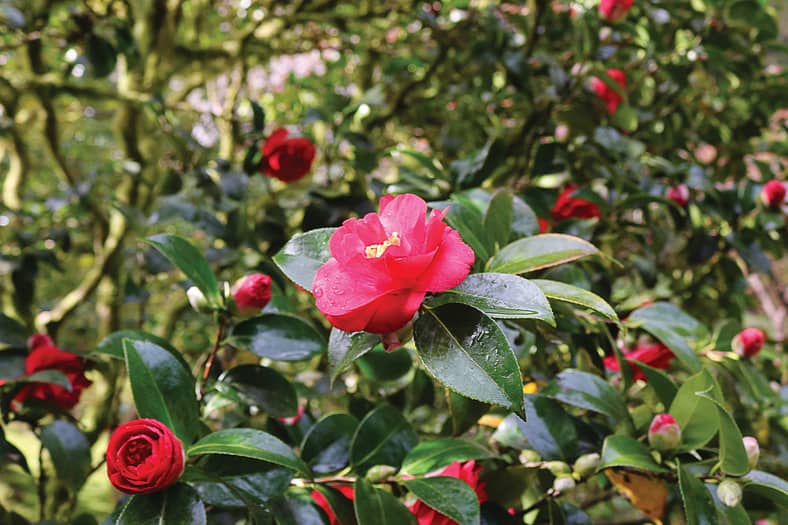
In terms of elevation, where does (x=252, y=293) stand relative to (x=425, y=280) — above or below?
below

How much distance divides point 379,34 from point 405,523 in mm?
1499

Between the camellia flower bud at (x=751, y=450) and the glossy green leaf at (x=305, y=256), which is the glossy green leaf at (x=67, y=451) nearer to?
the glossy green leaf at (x=305, y=256)

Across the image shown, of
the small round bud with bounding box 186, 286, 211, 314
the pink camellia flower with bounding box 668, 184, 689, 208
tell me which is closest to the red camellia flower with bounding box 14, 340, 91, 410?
the small round bud with bounding box 186, 286, 211, 314

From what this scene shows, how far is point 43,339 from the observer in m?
0.80

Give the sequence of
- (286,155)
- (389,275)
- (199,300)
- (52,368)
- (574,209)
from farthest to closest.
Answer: (286,155), (574,209), (52,368), (199,300), (389,275)

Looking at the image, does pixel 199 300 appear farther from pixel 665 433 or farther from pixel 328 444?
pixel 665 433

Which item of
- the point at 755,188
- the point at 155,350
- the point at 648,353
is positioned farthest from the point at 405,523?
the point at 755,188

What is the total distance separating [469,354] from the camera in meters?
0.42

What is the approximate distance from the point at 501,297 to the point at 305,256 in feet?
0.54

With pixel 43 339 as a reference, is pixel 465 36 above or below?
above

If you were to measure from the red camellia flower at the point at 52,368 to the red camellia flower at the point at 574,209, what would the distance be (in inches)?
26.2

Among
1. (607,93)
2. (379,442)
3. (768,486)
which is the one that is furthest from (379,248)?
(607,93)

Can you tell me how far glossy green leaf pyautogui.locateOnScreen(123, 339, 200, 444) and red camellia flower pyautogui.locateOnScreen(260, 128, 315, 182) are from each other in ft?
1.65

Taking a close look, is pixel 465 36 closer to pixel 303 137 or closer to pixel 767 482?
pixel 303 137
